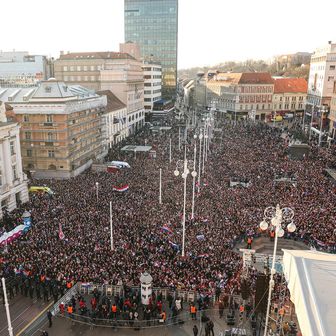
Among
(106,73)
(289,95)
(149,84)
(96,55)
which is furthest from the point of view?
(289,95)

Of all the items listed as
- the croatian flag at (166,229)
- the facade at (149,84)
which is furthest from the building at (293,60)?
the croatian flag at (166,229)

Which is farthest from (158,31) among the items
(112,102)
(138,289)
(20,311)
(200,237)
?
(20,311)

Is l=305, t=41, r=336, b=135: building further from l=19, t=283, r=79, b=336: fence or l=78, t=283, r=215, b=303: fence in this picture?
l=19, t=283, r=79, b=336: fence

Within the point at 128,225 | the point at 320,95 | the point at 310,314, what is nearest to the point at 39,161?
the point at 128,225

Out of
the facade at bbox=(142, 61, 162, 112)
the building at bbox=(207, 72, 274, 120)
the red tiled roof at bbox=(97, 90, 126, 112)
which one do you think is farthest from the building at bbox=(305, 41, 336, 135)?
the facade at bbox=(142, 61, 162, 112)

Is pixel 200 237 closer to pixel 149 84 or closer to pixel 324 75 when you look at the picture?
pixel 324 75

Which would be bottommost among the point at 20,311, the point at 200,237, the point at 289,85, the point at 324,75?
the point at 20,311
